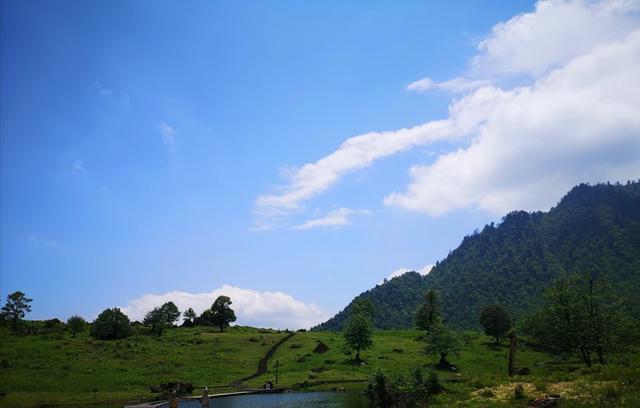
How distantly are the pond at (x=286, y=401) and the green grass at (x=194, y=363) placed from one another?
8175mm

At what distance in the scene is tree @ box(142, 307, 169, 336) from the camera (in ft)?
414

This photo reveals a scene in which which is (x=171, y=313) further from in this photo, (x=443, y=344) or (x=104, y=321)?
(x=443, y=344)

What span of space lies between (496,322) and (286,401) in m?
70.8

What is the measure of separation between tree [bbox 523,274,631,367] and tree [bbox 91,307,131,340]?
100944mm

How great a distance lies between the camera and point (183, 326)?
14700cm

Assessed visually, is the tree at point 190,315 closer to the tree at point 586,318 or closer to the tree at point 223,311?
the tree at point 223,311

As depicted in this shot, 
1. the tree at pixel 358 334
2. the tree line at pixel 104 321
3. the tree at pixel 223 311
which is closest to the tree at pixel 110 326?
the tree line at pixel 104 321

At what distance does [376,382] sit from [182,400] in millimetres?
34988

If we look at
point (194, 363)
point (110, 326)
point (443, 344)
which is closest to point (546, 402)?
point (443, 344)

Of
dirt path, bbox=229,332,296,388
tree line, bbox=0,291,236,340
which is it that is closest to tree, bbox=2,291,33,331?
tree line, bbox=0,291,236,340

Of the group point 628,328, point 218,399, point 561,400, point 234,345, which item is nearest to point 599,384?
point 561,400

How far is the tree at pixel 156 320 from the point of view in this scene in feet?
414

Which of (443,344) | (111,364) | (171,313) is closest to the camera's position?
(111,364)

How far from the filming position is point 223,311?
144 m
